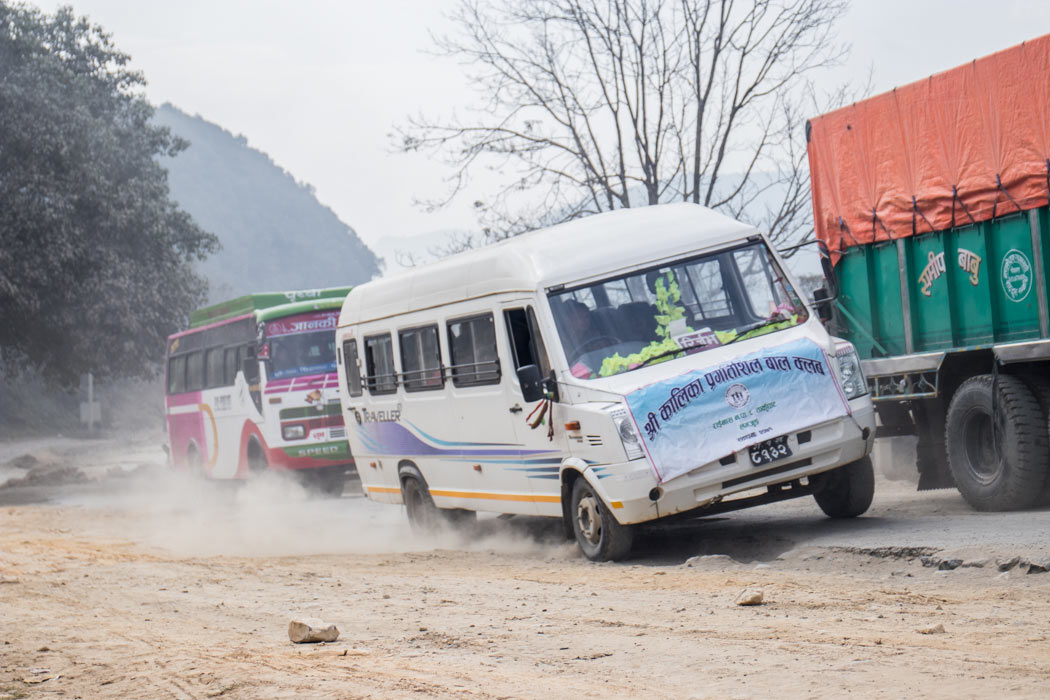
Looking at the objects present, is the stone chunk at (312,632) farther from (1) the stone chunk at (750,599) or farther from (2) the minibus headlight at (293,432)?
(2) the minibus headlight at (293,432)

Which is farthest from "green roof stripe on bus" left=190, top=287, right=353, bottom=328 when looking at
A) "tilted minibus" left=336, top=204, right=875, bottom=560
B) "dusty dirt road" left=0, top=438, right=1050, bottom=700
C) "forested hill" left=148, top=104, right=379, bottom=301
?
"forested hill" left=148, top=104, right=379, bottom=301

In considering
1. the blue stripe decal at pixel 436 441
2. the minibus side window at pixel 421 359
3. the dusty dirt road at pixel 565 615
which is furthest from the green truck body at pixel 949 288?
the minibus side window at pixel 421 359

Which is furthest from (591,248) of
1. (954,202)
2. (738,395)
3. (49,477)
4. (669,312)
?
(49,477)

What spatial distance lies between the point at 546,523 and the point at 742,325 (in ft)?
13.2

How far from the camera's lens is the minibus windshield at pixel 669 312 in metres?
10.0

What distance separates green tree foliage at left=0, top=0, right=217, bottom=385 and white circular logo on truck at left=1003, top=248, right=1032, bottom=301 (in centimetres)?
2186

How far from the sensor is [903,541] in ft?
29.2

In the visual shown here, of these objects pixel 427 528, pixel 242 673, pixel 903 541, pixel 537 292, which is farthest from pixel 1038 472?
pixel 242 673

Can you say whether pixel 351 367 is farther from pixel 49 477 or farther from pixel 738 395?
pixel 49 477

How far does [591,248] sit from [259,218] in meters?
121

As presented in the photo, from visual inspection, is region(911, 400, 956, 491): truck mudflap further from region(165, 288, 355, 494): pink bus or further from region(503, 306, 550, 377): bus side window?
region(165, 288, 355, 494): pink bus

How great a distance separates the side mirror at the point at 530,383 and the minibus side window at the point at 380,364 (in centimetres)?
336

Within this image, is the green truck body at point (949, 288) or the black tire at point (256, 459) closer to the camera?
the green truck body at point (949, 288)

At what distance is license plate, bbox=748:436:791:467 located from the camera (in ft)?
31.0
